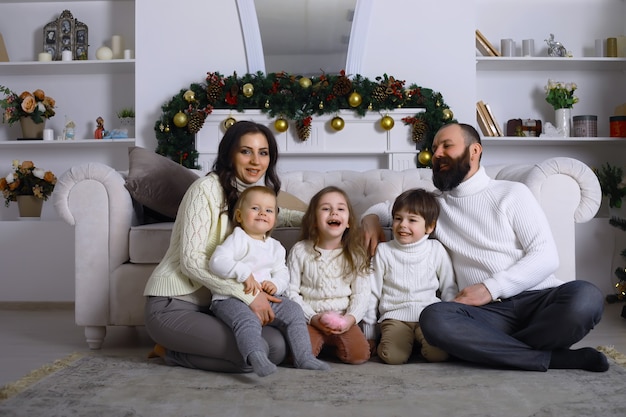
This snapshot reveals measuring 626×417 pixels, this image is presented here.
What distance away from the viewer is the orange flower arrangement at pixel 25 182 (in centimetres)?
475

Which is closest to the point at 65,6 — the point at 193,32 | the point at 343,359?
the point at 193,32

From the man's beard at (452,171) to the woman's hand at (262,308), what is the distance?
0.78 m

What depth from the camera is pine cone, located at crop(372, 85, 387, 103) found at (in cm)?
473

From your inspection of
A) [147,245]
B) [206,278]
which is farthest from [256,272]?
[147,245]

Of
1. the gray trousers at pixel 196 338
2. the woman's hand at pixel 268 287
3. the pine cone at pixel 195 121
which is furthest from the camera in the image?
the pine cone at pixel 195 121

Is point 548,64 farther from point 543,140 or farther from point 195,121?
point 195,121

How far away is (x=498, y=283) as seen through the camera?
238 cm

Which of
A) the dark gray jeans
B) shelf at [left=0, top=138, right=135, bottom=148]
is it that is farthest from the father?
shelf at [left=0, top=138, right=135, bottom=148]

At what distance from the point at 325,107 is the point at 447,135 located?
2203 millimetres

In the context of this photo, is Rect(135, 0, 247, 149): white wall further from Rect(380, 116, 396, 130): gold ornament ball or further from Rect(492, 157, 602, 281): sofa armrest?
Rect(492, 157, 602, 281): sofa armrest

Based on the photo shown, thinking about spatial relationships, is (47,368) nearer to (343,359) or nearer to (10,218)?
(343,359)

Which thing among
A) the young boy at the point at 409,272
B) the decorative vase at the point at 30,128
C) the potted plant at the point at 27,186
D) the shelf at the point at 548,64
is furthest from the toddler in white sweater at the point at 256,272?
the decorative vase at the point at 30,128

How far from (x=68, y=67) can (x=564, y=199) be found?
3.74 m

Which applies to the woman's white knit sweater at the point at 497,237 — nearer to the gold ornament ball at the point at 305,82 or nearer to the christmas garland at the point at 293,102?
the christmas garland at the point at 293,102
